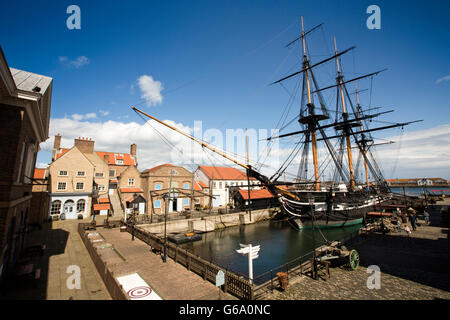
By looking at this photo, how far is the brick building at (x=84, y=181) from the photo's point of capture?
27109 millimetres

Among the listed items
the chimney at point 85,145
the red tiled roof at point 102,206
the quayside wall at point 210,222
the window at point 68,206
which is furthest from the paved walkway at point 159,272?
the chimney at point 85,145

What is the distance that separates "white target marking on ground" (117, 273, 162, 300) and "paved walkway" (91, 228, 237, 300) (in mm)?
336

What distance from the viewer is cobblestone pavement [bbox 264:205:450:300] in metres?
9.38

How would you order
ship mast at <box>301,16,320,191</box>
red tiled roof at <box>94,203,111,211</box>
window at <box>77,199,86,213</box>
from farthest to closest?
ship mast at <box>301,16,320,191</box> < red tiled roof at <box>94,203,111,211</box> < window at <box>77,199,86,213</box>

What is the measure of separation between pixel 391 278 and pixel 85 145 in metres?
39.9

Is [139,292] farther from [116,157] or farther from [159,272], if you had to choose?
[116,157]

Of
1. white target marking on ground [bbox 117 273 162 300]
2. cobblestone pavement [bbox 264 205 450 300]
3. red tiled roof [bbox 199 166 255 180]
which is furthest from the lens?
red tiled roof [bbox 199 166 255 180]

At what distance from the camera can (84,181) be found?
28.8 metres

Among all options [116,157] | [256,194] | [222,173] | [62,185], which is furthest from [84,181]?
[256,194]

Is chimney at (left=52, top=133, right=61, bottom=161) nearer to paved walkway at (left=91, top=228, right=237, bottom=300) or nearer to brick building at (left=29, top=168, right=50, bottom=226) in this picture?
brick building at (left=29, top=168, right=50, bottom=226)

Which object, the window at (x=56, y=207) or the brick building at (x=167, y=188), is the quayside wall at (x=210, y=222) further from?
the window at (x=56, y=207)

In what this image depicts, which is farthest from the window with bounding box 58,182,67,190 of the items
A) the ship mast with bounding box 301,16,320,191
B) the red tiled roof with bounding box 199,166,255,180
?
the ship mast with bounding box 301,16,320,191
